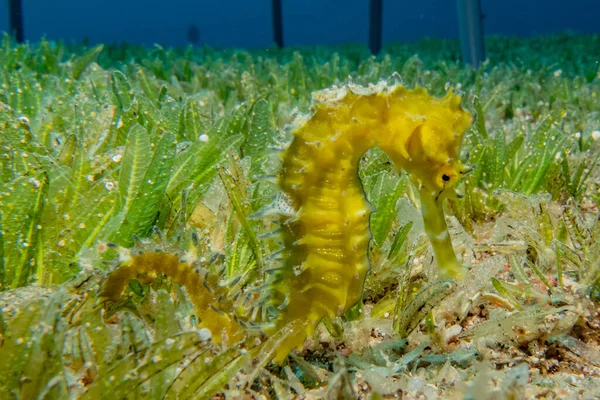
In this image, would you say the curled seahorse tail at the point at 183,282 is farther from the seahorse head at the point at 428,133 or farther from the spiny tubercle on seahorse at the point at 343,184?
the seahorse head at the point at 428,133

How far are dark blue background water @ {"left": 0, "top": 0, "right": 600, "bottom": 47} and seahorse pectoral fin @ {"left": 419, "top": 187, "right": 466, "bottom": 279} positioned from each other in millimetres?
122238

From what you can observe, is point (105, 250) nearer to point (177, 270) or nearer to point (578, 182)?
point (177, 270)

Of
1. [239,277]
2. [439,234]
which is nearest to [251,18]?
[239,277]

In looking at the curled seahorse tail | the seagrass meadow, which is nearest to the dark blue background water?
the seagrass meadow

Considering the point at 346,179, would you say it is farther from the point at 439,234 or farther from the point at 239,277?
the point at 239,277

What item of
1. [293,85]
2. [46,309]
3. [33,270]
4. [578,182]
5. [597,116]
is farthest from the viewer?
[293,85]

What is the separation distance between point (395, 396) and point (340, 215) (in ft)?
1.66

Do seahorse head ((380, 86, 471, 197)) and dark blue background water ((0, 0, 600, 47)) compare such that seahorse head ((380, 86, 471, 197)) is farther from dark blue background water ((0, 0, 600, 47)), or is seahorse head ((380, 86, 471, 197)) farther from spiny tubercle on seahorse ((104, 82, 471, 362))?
dark blue background water ((0, 0, 600, 47))

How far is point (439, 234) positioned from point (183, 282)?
2.40 ft

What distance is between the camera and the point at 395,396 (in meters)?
1.34

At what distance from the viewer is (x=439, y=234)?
1.41m

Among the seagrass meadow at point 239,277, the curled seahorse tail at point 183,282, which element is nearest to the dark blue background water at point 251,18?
the seagrass meadow at point 239,277

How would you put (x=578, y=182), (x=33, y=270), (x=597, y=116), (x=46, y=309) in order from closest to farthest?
(x=46, y=309), (x=33, y=270), (x=578, y=182), (x=597, y=116)

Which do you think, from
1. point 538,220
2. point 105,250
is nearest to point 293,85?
point 538,220
